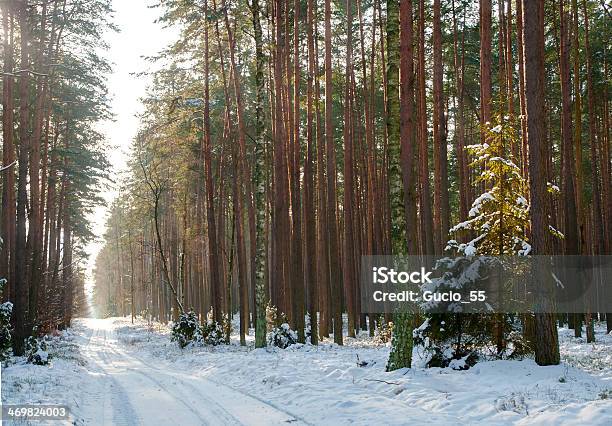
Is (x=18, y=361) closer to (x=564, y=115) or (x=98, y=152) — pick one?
(x=98, y=152)

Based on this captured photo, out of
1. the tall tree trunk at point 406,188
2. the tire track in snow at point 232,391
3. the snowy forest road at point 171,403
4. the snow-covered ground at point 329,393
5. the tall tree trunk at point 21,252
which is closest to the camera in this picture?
the snow-covered ground at point 329,393

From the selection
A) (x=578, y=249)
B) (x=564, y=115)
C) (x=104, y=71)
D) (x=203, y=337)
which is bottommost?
(x=203, y=337)

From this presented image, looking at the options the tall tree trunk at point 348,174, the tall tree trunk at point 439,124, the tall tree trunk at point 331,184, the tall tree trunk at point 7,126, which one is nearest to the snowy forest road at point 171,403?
the tall tree trunk at point 331,184

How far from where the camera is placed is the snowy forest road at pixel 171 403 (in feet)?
27.5

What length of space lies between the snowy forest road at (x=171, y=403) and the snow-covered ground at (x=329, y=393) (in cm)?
2

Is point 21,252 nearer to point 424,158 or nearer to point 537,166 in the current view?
point 424,158

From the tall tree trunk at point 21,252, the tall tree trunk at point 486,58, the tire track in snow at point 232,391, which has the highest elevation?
the tall tree trunk at point 486,58

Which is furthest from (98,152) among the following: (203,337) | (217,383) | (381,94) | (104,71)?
(217,383)

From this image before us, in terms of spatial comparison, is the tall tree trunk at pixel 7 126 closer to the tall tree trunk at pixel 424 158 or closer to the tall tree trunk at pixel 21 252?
the tall tree trunk at pixel 21 252

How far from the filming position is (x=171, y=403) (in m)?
9.92

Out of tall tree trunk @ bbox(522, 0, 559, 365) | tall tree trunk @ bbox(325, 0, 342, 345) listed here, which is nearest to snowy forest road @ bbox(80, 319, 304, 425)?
tall tree trunk @ bbox(522, 0, 559, 365)

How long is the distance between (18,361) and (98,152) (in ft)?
51.6

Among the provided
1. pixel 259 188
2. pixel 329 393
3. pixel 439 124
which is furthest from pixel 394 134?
pixel 259 188

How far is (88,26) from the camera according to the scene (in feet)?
66.8
